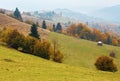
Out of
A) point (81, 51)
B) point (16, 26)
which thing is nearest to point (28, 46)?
point (81, 51)

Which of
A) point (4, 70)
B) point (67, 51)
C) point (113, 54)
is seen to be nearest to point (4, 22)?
point (67, 51)

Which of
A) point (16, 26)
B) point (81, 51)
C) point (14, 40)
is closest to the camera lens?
point (14, 40)

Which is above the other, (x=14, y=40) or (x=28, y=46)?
(x=14, y=40)

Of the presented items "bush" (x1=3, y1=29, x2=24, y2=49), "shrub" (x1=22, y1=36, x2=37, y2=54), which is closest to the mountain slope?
"bush" (x1=3, y1=29, x2=24, y2=49)

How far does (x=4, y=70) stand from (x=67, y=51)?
90145mm

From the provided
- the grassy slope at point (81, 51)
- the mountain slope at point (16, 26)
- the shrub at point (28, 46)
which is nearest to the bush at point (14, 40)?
the shrub at point (28, 46)

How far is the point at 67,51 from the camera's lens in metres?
132

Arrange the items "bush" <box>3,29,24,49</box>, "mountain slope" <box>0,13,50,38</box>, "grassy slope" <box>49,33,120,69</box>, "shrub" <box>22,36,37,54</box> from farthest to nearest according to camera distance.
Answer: "mountain slope" <box>0,13,50,38</box>, "grassy slope" <box>49,33,120,69</box>, "shrub" <box>22,36,37,54</box>, "bush" <box>3,29,24,49</box>

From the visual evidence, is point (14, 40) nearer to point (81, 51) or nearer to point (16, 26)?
point (81, 51)

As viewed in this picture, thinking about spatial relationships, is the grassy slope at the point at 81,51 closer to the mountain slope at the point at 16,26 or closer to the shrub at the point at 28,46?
the mountain slope at the point at 16,26

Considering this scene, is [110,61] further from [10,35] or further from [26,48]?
[10,35]

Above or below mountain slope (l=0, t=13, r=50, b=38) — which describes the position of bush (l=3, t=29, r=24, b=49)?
above

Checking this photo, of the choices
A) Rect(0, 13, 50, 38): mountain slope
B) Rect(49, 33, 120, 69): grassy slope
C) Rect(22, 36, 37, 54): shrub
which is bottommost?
Rect(49, 33, 120, 69): grassy slope

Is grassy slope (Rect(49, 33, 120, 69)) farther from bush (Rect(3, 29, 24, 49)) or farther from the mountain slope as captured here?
bush (Rect(3, 29, 24, 49))
